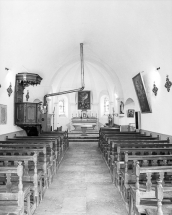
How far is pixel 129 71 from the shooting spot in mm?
11172

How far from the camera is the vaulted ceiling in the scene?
6.60 meters

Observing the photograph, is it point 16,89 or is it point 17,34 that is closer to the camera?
point 17,34

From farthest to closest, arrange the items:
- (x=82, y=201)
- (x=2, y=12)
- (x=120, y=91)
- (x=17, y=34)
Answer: (x=120, y=91)
(x=17, y=34)
(x=2, y=12)
(x=82, y=201)

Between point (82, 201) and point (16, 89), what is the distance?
6.43 meters

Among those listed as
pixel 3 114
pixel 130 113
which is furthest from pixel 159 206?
pixel 130 113

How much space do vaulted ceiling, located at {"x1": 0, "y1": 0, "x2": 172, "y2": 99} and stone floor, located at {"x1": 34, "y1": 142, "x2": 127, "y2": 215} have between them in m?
4.41

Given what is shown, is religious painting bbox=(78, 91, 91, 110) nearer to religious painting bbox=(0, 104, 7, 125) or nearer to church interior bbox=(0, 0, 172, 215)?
church interior bbox=(0, 0, 172, 215)

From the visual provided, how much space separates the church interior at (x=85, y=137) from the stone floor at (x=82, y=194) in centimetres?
2

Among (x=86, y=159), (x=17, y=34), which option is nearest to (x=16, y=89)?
(x=17, y=34)

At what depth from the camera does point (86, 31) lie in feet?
32.8

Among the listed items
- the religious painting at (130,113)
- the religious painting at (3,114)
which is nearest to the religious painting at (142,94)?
the religious painting at (130,113)

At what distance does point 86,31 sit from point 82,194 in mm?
7724

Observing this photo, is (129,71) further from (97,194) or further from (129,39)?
(97,194)

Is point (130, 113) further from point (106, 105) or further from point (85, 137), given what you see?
point (106, 105)
